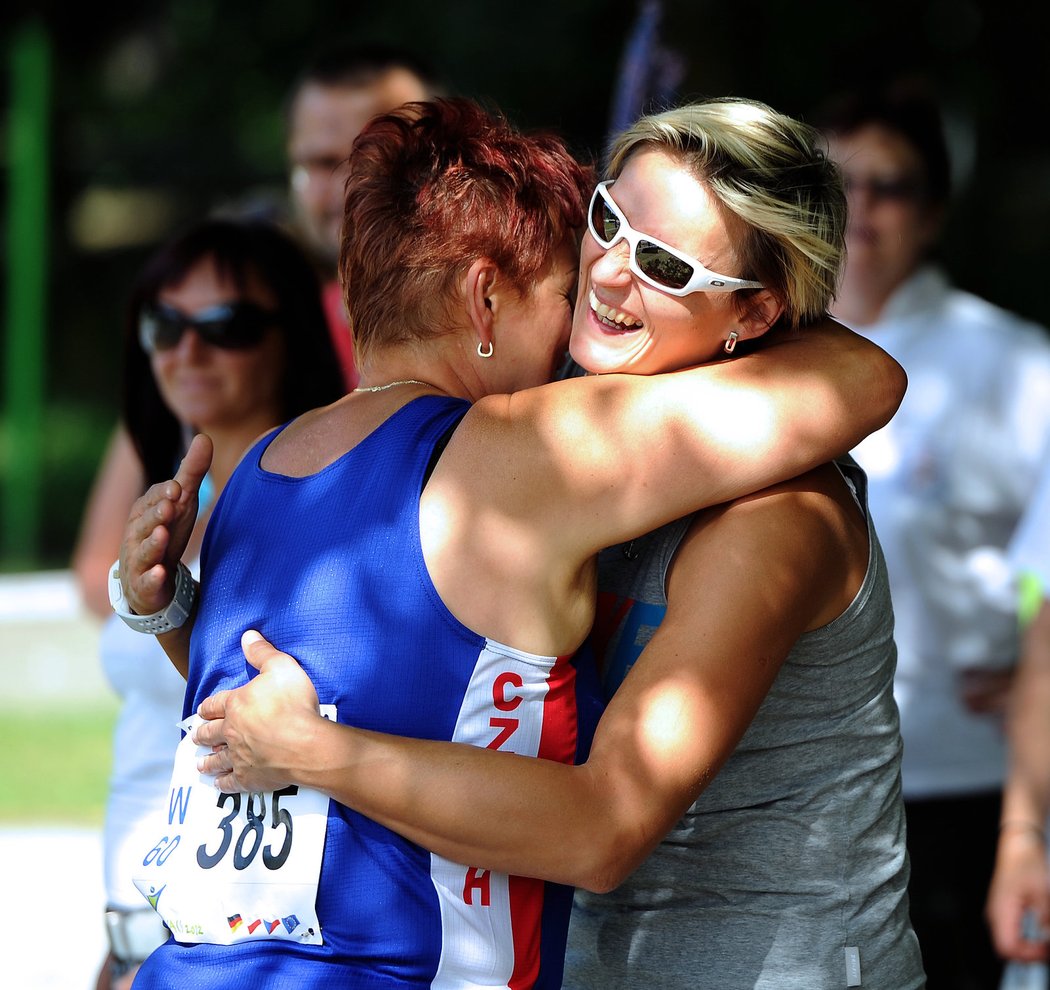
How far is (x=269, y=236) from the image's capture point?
330cm

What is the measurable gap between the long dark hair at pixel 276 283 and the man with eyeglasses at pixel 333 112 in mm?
886

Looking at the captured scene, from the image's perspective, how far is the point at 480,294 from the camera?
2.02 metres

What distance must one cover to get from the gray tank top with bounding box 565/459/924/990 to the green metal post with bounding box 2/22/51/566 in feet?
25.9

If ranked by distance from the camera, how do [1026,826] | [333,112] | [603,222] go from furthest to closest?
[333,112], [1026,826], [603,222]

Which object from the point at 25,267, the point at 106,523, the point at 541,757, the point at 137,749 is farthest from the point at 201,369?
the point at 25,267

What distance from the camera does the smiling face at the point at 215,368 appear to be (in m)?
3.17

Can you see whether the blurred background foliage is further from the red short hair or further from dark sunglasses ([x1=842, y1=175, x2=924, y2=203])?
the red short hair

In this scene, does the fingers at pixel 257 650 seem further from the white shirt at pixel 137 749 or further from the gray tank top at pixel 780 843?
the white shirt at pixel 137 749

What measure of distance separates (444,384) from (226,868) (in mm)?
719

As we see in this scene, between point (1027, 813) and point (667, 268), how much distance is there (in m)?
1.64

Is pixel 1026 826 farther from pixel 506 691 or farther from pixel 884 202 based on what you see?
pixel 884 202

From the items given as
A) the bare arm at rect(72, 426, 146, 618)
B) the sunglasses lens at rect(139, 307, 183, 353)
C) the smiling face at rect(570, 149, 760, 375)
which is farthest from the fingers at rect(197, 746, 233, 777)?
the bare arm at rect(72, 426, 146, 618)

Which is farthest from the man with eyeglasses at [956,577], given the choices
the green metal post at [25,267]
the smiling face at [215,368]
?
the green metal post at [25,267]

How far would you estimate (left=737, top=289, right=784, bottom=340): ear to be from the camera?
2.03 metres
